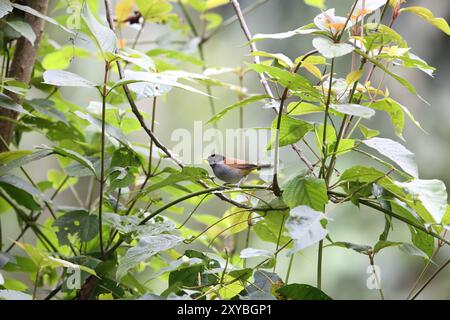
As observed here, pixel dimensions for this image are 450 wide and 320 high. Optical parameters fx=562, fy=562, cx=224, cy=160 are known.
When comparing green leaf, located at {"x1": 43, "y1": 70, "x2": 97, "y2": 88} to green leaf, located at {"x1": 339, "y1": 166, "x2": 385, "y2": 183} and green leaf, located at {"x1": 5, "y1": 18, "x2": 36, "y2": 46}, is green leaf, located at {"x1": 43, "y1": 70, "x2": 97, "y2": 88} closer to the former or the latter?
green leaf, located at {"x1": 5, "y1": 18, "x2": 36, "y2": 46}

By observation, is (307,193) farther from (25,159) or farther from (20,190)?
(20,190)

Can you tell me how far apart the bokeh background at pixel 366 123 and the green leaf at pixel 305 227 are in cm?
177

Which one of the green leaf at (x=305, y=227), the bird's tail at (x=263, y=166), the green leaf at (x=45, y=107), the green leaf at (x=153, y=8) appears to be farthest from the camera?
the green leaf at (x=153, y=8)

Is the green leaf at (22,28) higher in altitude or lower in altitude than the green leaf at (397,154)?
higher

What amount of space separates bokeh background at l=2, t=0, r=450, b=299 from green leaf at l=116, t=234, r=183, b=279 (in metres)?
1.66

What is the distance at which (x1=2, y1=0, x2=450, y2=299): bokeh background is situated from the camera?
256 cm

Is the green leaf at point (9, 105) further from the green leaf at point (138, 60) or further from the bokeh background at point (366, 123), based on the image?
the bokeh background at point (366, 123)

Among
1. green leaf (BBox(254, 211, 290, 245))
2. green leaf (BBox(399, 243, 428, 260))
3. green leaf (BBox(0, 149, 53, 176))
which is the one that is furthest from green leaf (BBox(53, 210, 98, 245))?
green leaf (BBox(399, 243, 428, 260))

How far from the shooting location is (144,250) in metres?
0.73

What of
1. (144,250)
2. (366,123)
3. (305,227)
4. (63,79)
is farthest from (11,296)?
(366,123)

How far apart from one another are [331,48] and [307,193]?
0.18 meters

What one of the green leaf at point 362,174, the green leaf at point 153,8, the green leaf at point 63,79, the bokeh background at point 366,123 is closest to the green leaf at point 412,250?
the green leaf at point 362,174

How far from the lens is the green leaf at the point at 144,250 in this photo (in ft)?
2.34
